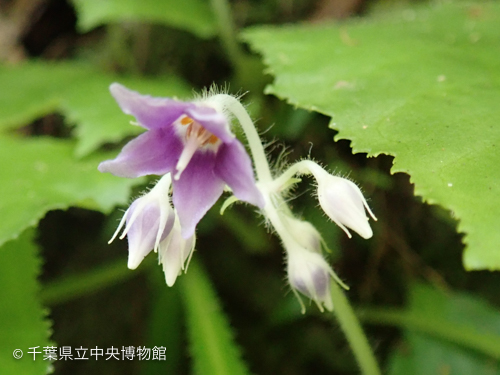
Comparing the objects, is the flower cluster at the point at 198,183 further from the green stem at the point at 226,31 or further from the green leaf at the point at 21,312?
the green stem at the point at 226,31

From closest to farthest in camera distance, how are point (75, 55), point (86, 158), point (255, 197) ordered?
point (255, 197), point (86, 158), point (75, 55)

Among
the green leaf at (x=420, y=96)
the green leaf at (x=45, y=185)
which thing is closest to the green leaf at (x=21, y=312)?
the green leaf at (x=45, y=185)

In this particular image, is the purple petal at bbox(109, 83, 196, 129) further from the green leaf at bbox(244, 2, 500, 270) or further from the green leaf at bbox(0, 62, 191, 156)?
the green leaf at bbox(0, 62, 191, 156)

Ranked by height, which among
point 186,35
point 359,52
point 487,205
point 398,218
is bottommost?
point 487,205

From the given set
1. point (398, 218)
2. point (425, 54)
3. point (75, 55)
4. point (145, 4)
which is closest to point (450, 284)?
point (398, 218)

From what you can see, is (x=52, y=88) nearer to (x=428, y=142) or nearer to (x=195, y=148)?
(x=195, y=148)

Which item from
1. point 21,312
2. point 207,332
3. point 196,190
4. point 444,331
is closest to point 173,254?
point 196,190
